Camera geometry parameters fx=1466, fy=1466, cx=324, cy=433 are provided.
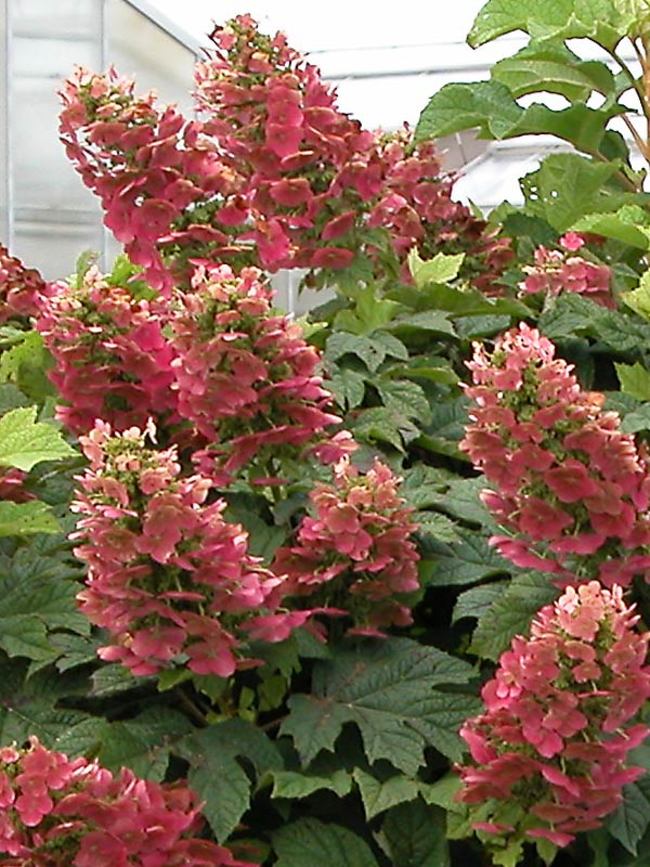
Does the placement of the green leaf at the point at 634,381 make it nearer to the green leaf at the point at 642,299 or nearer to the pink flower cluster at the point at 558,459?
the green leaf at the point at 642,299

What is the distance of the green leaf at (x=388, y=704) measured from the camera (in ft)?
2.83

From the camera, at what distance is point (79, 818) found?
753 mm

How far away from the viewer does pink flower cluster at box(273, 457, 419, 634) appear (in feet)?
2.90

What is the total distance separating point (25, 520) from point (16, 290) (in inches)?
19.5

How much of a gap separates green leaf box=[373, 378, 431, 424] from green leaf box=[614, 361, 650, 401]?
148mm

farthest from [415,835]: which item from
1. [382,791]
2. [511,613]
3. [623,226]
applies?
[623,226]

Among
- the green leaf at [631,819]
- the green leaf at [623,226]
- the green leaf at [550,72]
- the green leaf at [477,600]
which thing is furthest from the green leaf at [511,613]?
the green leaf at [550,72]

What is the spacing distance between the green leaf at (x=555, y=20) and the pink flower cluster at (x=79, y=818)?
94 centimetres

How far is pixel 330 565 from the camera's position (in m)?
0.90

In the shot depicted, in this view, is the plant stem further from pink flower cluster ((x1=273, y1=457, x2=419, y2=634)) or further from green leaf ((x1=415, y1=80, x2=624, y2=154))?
green leaf ((x1=415, y1=80, x2=624, y2=154))

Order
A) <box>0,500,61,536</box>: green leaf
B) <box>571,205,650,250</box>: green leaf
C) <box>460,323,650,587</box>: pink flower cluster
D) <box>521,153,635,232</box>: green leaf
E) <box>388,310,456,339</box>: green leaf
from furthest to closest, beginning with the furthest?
1. <box>521,153,635,232</box>: green leaf
2. <box>571,205,650,250</box>: green leaf
3. <box>388,310,456,339</box>: green leaf
4. <box>0,500,61,536</box>: green leaf
5. <box>460,323,650,587</box>: pink flower cluster

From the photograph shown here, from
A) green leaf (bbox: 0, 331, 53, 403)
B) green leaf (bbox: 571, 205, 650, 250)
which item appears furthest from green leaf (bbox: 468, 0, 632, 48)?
green leaf (bbox: 0, 331, 53, 403)

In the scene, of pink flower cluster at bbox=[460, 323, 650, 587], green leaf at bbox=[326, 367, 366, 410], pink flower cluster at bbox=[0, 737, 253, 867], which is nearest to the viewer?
pink flower cluster at bbox=[0, 737, 253, 867]

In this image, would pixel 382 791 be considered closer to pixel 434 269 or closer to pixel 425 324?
pixel 425 324
